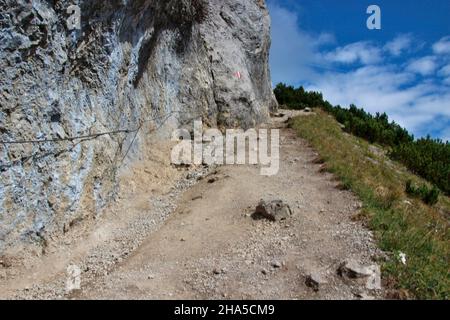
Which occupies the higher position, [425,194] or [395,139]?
[395,139]

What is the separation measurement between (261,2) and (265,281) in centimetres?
1746

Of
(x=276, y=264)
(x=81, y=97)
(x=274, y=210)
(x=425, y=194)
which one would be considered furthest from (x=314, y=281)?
(x=425, y=194)

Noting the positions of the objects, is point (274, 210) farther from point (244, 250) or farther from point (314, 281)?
point (314, 281)

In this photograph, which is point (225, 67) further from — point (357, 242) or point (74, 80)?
point (357, 242)

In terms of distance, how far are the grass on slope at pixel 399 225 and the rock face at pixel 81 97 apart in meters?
5.28

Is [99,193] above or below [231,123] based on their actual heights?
below

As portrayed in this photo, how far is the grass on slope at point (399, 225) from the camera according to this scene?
6.43m

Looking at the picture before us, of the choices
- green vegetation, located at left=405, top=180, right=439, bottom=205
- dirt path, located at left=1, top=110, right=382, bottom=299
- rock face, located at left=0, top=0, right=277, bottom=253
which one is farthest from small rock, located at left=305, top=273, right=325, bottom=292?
green vegetation, located at left=405, top=180, right=439, bottom=205

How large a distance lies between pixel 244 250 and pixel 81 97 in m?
4.74

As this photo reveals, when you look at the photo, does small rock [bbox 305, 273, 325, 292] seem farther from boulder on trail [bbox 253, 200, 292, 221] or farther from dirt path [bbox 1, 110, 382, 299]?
boulder on trail [bbox 253, 200, 292, 221]

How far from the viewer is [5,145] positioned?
7.63 m

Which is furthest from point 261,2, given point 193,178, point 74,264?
point 74,264

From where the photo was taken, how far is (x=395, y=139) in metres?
22.5

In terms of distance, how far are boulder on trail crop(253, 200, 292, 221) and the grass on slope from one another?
4.88 ft
